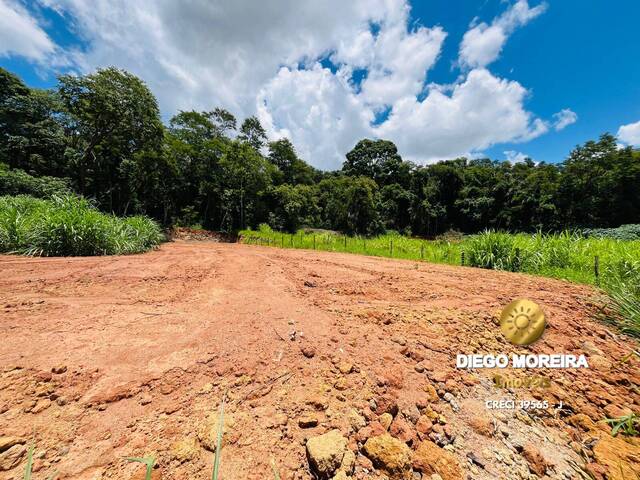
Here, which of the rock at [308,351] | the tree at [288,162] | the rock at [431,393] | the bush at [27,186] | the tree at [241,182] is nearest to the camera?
the rock at [431,393]

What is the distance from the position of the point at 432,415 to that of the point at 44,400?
6.64 ft

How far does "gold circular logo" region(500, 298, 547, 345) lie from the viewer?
7.01 ft

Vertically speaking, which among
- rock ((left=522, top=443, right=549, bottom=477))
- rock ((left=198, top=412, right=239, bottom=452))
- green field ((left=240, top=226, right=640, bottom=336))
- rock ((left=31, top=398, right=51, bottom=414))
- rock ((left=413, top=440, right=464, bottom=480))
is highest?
green field ((left=240, top=226, right=640, bottom=336))

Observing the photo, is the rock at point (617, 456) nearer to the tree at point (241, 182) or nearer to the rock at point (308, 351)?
the rock at point (308, 351)

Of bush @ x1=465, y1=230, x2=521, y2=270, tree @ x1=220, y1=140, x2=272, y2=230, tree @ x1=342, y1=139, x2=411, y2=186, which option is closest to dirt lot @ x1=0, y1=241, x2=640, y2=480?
bush @ x1=465, y1=230, x2=521, y2=270

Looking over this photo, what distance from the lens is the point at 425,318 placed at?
232 cm

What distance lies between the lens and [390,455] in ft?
3.50

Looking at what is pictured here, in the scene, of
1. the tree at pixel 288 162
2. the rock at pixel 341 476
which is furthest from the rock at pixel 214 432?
the tree at pixel 288 162

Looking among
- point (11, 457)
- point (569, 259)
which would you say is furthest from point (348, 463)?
point (569, 259)

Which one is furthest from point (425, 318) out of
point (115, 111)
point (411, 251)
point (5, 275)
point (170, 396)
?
point (115, 111)

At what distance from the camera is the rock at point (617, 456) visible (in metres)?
1.13

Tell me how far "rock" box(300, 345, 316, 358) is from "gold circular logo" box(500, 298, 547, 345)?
5.74 ft

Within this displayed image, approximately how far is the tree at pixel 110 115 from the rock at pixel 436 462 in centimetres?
1556

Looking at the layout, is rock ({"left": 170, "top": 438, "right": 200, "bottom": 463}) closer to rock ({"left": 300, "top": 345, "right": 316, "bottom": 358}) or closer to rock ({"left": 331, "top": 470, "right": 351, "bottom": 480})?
rock ({"left": 331, "top": 470, "right": 351, "bottom": 480})
